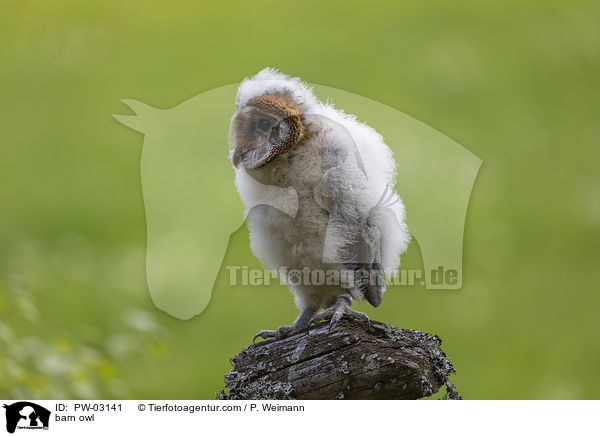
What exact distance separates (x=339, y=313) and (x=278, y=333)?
A: 30cm

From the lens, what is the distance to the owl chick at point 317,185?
7.61ft

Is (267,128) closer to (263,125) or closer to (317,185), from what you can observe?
(263,125)

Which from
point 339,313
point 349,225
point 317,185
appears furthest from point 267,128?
point 339,313

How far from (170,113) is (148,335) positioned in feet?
3.02

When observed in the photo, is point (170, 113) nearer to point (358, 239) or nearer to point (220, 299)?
point (358, 239)

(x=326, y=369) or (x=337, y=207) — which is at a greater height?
(x=337, y=207)

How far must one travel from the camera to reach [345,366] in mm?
2160

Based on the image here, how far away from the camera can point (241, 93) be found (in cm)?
233

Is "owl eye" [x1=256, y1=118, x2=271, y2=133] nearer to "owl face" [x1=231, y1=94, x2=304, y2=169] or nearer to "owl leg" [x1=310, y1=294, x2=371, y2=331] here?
"owl face" [x1=231, y1=94, x2=304, y2=169]

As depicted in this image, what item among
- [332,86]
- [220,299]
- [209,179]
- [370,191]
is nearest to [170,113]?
[209,179]
